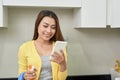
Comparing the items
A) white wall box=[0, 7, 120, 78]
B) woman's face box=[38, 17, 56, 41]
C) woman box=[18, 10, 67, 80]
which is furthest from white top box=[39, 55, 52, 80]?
white wall box=[0, 7, 120, 78]

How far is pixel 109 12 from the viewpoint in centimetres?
171

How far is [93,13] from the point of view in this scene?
66.1 inches

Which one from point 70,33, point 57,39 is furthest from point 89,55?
point 57,39

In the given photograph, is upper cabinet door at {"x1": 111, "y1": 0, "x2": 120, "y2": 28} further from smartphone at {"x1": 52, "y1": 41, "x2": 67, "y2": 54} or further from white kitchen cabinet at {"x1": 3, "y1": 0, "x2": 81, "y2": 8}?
smartphone at {"x1": 52, "y1": 41, "x2": 67, "y2": 54}

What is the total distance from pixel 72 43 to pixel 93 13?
39 centimetres

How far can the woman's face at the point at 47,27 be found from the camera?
1412 mm

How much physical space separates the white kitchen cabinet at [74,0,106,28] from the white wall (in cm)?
27

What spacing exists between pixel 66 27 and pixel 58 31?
1.59 feet

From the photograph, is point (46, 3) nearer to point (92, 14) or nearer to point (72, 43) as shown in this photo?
point (92, 14)

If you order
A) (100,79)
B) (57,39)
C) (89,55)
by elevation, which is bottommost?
(100,79)

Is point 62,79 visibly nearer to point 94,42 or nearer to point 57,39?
point 57,39

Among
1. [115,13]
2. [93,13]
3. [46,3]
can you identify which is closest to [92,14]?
[93,13]

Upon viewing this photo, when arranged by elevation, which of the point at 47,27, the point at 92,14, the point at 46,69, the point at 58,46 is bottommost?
the point at 46,69

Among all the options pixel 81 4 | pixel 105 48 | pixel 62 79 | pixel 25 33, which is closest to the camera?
pixel 62 79
